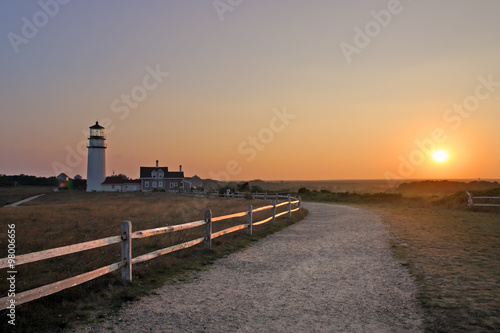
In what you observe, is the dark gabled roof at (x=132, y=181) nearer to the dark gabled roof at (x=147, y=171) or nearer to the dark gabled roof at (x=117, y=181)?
the dark gabled roof at (x=117, y=181)

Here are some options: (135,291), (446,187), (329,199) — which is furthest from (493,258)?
(446,187)

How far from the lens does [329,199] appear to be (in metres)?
50.7

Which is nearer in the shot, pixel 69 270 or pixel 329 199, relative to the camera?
pixel 69 270

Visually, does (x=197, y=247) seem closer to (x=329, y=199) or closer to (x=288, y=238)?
(x=288, y=238)

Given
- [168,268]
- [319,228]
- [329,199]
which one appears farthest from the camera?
[329,199]

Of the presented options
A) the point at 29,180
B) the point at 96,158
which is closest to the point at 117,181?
the point at 96,158

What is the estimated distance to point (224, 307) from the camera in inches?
252

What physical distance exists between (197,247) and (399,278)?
5854 millimetres

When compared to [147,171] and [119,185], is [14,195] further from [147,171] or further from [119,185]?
[147,171]

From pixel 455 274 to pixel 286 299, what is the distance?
4372 mm

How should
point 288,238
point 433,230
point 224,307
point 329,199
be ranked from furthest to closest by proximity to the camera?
point 329,199 → point 433,230 → point 288,238 → point 224,307

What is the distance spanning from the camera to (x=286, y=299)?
6879 millimetres

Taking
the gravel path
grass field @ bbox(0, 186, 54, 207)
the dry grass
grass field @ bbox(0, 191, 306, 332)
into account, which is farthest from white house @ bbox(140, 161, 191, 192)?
the gravel path

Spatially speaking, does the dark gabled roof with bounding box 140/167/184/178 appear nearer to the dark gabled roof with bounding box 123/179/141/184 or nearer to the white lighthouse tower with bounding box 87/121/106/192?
the dark gabled roof with bounding box 123/179/141/184
